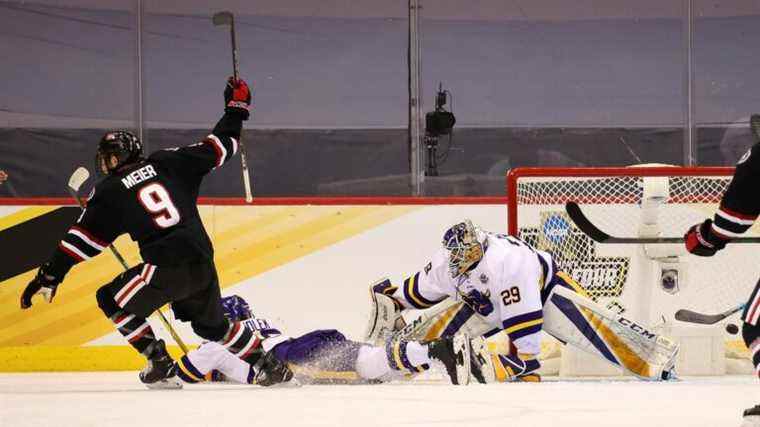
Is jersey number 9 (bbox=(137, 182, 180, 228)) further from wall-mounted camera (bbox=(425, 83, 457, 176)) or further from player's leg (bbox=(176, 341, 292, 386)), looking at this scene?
wall-mounted camera (bbox=(425, 83, 457, 176))

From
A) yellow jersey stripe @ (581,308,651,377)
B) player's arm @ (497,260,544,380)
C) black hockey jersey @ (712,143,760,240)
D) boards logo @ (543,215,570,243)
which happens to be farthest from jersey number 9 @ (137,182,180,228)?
black hockey jersey @ (712,143,760,240)

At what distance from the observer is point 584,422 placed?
12.5ft

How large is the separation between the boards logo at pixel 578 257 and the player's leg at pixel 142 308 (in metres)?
1.76

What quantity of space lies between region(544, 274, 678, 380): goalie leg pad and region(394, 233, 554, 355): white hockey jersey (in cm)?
10

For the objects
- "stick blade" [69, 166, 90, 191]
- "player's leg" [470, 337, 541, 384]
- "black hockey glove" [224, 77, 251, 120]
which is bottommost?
"player's leg" [470, 337, 541, 384]

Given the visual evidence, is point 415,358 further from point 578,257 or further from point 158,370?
point 578,257

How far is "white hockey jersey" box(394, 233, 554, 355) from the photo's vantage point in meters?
5.42

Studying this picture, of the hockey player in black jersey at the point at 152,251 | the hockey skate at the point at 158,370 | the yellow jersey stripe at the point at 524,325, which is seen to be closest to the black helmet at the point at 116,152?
the hockey player in black jersey at the point at 152,251

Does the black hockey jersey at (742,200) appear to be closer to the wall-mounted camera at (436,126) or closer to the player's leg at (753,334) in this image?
the player's leg at (753,334)

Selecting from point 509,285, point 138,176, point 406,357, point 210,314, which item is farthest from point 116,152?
point 509,285

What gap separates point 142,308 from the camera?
16.6ft

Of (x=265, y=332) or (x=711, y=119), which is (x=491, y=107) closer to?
(x=711, y=119)

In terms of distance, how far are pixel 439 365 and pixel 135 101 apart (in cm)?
250

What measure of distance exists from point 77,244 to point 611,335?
7.02 feet
